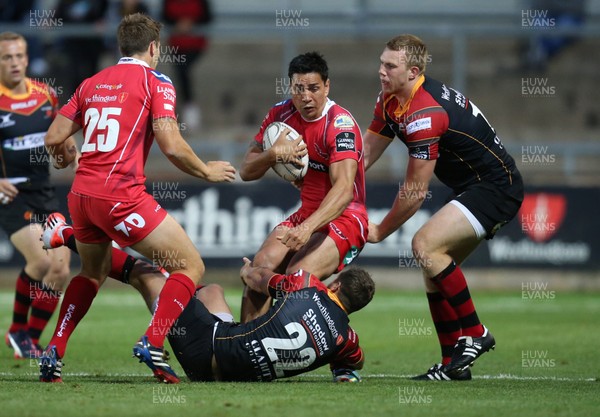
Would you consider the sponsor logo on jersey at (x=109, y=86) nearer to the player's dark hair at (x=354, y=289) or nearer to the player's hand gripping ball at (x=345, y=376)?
the player's dark hair at (x=354, y=289)

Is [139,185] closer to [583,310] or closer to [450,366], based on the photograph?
[450,366]

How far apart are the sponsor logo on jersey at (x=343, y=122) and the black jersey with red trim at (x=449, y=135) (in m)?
0.33

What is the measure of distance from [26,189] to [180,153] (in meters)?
3.67

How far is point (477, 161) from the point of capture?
345 inches

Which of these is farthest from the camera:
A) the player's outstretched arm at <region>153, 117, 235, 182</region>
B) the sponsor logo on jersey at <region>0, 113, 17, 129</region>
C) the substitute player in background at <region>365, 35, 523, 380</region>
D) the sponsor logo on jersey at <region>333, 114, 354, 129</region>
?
the sponsor logo on jersey at <region>0, 113, 17, 129</region>

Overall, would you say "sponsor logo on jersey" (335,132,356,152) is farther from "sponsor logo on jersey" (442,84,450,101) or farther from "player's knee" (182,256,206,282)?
"player's knee" (182,256,206,282)

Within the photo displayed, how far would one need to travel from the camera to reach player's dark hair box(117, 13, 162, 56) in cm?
769

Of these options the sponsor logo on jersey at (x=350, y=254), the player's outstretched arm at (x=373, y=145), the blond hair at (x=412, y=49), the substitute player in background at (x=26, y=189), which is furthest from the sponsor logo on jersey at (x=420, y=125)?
the substitute player in background at (x=26, y=189)

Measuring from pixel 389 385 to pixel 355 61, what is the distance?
14.2 meters

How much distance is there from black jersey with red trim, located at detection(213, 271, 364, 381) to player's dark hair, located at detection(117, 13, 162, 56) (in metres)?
2.14

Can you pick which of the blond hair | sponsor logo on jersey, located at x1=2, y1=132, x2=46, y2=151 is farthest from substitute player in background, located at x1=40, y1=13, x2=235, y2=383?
sponsor logo on jersey, located at x1=2, y1=132, x2=46, y2=151

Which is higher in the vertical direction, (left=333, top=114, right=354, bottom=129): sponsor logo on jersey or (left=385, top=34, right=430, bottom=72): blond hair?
(left=385, top=34, right=430, bottom=72): blond hair

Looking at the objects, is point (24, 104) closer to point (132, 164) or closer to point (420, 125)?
point (132, 164)

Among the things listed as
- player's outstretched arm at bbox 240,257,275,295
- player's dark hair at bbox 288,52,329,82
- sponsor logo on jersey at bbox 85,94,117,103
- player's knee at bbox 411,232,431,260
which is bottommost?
player's outstretched arm at bbox 240,257,275,295
